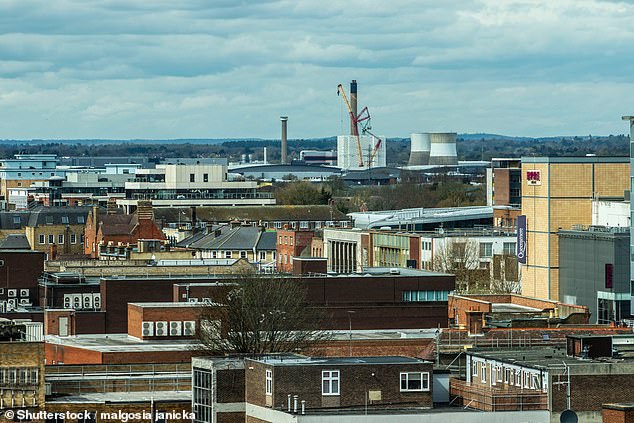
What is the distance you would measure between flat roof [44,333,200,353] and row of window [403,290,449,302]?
12367mm

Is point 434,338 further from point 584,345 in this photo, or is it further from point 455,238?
point 455,238

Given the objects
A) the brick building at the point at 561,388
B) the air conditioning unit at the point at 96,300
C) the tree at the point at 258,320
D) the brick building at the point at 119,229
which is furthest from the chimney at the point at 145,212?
the brick building at the point at 561,388

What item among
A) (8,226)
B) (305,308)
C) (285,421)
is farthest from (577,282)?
(8,226)

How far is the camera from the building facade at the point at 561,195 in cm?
11006

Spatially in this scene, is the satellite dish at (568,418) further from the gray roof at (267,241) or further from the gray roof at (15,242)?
the gray roof at (15,242)

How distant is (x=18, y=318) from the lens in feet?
301

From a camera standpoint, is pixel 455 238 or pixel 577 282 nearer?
pixel 577 282

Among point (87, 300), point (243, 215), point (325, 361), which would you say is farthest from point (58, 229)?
point (325, 361)

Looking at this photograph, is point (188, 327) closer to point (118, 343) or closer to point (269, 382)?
point (118, 343)

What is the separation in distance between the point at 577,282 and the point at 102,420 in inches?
1846

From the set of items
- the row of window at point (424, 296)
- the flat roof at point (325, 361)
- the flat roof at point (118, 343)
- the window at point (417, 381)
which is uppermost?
the flat roof at point (325, 361)

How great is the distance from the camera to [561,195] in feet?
363

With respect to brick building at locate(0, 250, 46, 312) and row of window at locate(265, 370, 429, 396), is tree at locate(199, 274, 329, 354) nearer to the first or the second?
row of window at locate(265, 370, 429, 396)

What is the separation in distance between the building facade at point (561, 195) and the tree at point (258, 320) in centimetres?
2761
